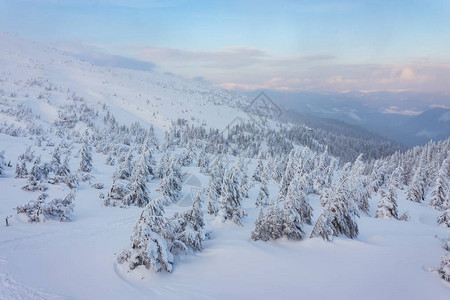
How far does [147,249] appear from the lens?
1106cm

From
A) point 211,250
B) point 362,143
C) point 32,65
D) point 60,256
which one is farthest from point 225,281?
point 32,65

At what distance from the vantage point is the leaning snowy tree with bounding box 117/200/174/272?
11164mm

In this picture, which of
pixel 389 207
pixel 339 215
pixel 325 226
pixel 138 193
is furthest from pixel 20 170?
pixel 389 207

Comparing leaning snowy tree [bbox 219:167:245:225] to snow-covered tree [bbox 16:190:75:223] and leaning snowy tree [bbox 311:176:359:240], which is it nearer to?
leaning snowy tree [bbox 311:176:359:240]

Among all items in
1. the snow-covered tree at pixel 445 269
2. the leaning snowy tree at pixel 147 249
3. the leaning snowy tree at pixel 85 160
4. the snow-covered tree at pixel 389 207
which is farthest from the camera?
the leaning snowy tree at pixel 85 160

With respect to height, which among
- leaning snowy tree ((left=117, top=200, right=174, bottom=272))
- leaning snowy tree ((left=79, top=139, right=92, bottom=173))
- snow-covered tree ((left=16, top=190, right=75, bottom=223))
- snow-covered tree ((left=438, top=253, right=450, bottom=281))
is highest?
snow-covered tree ((left=438, top=253, right=450, bottom=281))

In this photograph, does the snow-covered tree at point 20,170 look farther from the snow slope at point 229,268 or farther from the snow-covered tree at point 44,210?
the snow slope at point 229,268

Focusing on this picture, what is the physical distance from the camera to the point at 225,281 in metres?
10.6

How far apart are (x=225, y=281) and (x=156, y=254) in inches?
138

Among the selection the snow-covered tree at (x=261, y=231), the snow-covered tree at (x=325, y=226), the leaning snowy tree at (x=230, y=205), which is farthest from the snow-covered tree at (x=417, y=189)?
the snow-covered tree at (x=261, y=231)

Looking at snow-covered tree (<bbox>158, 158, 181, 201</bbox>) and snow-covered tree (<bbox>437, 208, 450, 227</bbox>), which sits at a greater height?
snow-covered tree (<bbox>437, 208, 450, 227</bbox>)

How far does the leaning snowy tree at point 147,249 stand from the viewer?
1116cm

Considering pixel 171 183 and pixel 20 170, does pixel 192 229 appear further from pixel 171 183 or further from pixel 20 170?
pixel 20 170

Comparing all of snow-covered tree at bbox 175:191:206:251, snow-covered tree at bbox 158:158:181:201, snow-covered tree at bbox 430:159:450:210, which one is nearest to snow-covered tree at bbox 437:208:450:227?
snow-covered tree at bbox 430:159:450:210
